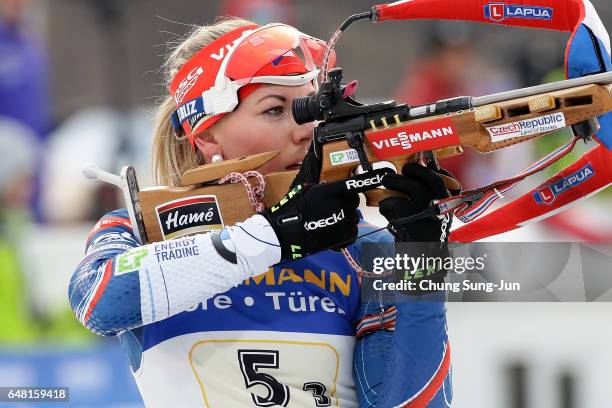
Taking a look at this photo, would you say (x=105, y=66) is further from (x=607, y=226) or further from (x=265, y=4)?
(x=607, y=226)

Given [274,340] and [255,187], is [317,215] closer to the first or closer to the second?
[255,187]

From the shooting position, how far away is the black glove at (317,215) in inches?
89.7

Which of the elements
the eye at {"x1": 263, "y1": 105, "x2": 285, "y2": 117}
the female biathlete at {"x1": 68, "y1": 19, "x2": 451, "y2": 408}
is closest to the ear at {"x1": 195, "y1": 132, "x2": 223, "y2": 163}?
the female biathlete at {"x1": 68, "y1": 19, "x2": 451, "y2": 408}

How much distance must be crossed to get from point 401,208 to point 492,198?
0.28 m

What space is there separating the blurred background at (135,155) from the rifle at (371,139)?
2.80 ft

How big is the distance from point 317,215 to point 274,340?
0.40m

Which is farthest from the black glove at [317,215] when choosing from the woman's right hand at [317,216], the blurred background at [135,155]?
the blurred background at [135,155]

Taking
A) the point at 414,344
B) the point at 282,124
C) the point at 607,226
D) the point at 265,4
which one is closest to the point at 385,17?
the point at 282,124

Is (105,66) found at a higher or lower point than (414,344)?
higher

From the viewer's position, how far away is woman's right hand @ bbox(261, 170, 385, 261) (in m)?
2.28

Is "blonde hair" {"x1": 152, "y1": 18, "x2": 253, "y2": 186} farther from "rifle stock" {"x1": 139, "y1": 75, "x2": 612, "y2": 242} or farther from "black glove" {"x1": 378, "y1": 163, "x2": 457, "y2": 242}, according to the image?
"black glove" {"x1": 378, "y1": 163, "x2": 457, "y2": 242}

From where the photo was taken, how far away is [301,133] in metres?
2.56

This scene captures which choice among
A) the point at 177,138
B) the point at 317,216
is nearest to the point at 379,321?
the point at 317,216

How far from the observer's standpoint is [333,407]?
254 cm
